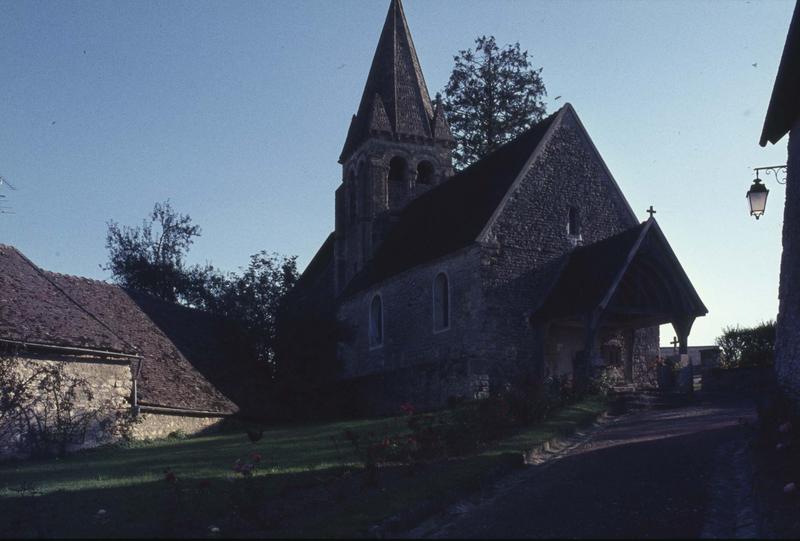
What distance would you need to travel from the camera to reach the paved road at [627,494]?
981cm

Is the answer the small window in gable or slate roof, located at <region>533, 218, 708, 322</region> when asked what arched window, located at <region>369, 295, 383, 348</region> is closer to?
slate roof, located at <region>533, 218, 708, 322</region>

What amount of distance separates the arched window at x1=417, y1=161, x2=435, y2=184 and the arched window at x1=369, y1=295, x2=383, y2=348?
6.63 meters

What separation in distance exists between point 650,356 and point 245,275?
15217 millimetres

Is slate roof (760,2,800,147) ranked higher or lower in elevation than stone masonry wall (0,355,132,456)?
higher

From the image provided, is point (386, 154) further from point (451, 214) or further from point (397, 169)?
point (451, 214)

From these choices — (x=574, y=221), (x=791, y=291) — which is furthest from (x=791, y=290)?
(x=574, y=221)

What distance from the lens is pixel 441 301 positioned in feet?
90.2

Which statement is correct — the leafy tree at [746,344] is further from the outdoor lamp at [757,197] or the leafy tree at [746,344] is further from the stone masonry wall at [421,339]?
the outdoor lamp at [757,197]

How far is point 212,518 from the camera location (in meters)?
10.9

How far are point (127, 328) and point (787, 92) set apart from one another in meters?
20.1

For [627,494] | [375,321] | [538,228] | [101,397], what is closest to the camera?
[627,494]

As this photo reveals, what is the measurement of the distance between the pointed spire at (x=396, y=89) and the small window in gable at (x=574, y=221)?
9705 millimetres

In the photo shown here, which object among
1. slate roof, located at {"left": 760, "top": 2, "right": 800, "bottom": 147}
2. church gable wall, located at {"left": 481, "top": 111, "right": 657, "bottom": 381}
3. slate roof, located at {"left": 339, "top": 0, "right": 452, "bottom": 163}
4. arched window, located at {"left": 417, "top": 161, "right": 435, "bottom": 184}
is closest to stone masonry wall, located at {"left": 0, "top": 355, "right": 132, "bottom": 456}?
church gable wall, located at {"left": 481, "top": 111, "right": 657, "bottom": 381}

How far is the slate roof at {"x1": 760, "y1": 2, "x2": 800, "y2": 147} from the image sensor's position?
13.5 metres
